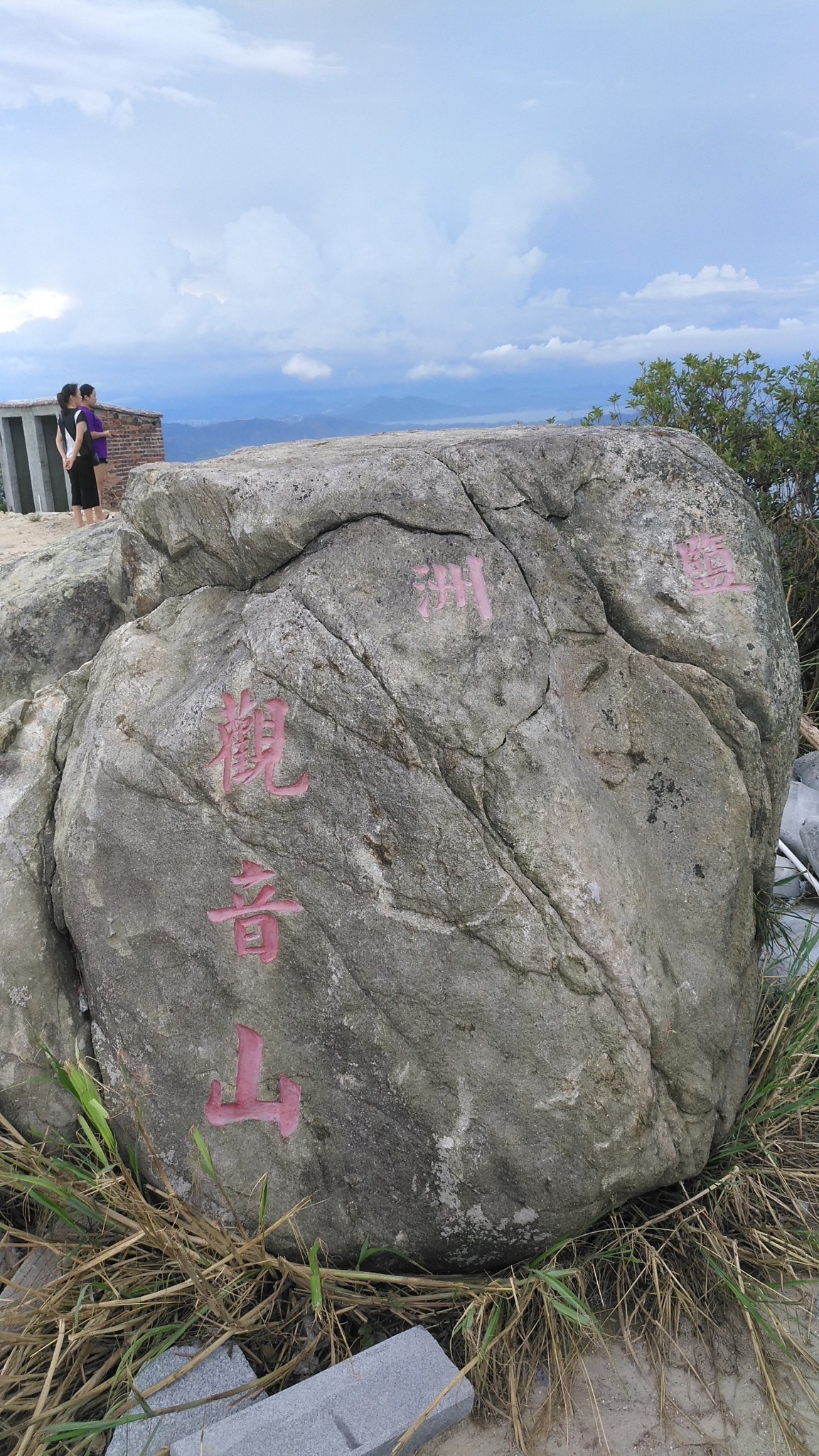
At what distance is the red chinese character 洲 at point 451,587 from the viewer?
2729mm

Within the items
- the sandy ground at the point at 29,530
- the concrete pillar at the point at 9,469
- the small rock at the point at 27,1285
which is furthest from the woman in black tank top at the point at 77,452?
the concrete pillar at the point at 9,469

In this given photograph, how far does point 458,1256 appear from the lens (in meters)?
2.69

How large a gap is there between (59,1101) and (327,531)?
6.47 feet

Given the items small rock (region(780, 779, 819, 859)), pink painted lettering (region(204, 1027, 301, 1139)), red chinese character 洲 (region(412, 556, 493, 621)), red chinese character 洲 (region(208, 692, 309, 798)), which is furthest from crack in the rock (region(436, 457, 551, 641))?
small rock (region(780, 779, 819, 859))

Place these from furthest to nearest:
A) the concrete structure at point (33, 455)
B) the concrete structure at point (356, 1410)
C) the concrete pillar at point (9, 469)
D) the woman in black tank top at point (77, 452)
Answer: the concrete pillar at point (9, 469) → the concrete structure at point (33, 455) → the woman in black tank top at point (77, 452) → the concrete structure at point (356, 1410)

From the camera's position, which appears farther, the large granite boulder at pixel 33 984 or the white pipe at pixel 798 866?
the white pipe at pixel 798 866

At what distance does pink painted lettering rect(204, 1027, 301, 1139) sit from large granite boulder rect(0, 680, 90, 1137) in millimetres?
573

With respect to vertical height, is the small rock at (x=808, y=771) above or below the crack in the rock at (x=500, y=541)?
below

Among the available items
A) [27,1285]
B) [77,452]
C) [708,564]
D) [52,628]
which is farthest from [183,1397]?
[77,452]

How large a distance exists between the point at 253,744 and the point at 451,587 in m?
0.71

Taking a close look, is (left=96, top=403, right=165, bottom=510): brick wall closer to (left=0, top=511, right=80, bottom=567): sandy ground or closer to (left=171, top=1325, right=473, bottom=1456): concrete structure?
(left=0, top=511, right=80, bottom=567): sandy ground

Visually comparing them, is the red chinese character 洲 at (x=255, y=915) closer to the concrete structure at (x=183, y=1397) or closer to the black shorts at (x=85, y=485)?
the concrete structure at (x=183, y=1397)

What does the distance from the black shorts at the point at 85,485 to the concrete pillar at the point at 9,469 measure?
1058 centimetres

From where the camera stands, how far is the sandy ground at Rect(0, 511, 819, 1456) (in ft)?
7.86
